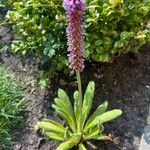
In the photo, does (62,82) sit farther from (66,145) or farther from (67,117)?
(66,145)

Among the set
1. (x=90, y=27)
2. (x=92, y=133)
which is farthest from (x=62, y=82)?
(x=92, y=133)

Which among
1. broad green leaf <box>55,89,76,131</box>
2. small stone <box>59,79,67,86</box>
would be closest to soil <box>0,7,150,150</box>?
small stone <box>59,79,67,86</box>

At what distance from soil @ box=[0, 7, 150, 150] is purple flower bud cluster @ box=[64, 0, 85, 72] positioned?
3.15ft

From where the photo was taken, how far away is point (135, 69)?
454cm

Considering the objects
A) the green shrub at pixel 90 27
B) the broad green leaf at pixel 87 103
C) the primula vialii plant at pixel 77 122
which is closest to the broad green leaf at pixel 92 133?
the primula vialii plant at pixel 77 122

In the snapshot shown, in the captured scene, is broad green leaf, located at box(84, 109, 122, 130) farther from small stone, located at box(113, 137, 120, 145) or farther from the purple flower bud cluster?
the purple flower bud cluster

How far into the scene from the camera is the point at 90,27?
13.1 ft

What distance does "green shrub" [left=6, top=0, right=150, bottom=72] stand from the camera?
395 cm

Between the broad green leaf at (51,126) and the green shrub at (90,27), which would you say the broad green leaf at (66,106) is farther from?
the green shrub at (90,27)

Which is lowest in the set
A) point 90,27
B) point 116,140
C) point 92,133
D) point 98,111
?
point 116,140

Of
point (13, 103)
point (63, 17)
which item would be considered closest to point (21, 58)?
point (13, 103)

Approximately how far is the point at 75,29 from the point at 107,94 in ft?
4.35

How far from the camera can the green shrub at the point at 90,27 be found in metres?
3.95

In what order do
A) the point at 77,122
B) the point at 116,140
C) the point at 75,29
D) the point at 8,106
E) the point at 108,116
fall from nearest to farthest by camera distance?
1. the point at 75,29
2. the point at 108,116
3. the point at 77,122
4. the point at 116,140
5. the point at 8,106
